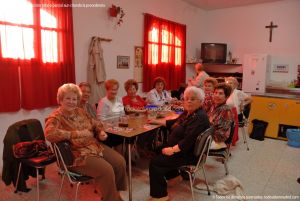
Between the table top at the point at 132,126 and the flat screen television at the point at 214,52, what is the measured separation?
13.0 feet

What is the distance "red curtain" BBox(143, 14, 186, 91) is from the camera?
16.5 ft

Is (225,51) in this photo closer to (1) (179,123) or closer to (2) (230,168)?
(2) (230,168)

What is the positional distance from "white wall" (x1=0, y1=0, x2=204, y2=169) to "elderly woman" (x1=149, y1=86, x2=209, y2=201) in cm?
200

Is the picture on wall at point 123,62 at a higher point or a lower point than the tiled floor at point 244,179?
higher

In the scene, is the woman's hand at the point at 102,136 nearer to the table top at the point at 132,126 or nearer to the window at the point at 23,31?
the table top at the point at 132,126

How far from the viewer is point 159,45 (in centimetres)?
534

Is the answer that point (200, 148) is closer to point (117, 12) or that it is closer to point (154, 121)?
point (154, 121)

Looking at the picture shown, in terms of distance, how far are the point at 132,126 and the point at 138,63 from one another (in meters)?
2.58

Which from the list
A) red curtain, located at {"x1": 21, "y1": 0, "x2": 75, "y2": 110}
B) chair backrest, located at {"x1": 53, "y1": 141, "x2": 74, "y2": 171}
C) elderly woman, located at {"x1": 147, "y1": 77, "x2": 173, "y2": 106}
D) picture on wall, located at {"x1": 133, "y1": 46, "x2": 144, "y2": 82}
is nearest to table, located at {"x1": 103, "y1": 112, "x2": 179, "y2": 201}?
chair backrest, located at {"x1": 53, "y1": 141, "x2": 74, "y2": 171}

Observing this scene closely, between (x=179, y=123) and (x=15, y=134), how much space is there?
1.60 m

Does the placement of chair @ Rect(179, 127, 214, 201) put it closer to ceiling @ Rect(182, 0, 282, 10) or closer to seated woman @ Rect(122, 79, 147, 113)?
seated woman @ Rect(122, 79, 147, 113)

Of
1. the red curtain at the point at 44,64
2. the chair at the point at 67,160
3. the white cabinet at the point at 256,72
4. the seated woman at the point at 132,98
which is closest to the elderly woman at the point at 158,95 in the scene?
the seated woman at the point at 132,98

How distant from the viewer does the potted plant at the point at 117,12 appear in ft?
13.6

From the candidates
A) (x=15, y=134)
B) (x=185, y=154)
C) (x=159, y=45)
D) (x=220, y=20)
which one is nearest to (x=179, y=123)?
(x=185, y=154)
